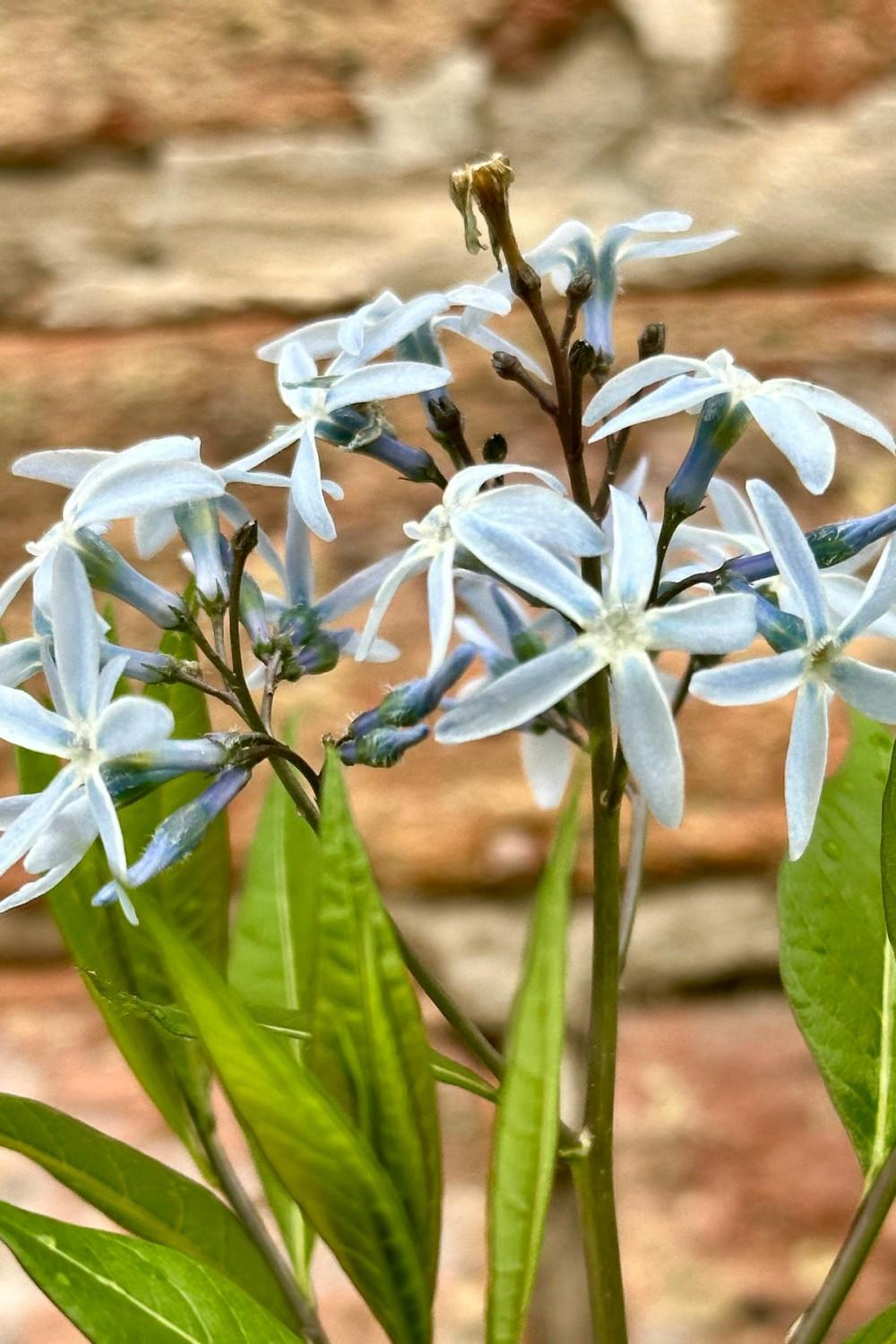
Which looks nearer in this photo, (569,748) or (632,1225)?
(569,748)

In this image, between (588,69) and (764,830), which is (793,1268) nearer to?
(764,830)

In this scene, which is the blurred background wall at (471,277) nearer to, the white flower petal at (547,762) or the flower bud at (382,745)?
the white flower petal at (547,762)

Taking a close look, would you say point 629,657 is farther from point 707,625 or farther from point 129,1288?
point 129,1288

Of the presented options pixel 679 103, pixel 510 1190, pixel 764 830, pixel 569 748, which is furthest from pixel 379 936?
pixel 679 103

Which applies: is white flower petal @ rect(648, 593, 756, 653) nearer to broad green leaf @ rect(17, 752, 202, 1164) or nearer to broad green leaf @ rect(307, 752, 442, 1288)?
broad green leaf @ rect(307, 752, 442, 1288)

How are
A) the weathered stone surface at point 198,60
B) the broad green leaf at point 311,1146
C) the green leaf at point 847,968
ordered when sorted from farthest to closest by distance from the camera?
1. the weathered stone surface at point 198,60
2. the green leaf at point 847,968
3. the broad green leaf at point 311,1146

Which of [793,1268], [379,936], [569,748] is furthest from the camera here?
[793,1268]

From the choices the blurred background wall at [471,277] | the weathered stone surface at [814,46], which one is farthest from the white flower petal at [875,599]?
the weathered stone surface at [814,46]
